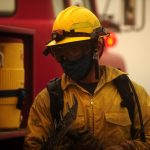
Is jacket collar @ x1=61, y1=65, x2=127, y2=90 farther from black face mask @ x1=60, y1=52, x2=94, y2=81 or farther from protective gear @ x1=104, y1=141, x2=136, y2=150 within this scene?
protective gear @ x1=104, y1=141, x2=136, y2=150

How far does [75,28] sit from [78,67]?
271mm

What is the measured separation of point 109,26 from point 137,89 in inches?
112

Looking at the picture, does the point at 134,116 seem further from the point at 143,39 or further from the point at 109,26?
the point at 143,39

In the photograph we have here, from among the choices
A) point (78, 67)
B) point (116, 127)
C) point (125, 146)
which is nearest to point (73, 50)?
point (78, 67)

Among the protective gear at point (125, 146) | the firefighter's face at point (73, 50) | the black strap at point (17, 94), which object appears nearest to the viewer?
the protective gear at point (125, 146)

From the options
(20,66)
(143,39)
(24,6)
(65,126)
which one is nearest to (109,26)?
→ (24,6)

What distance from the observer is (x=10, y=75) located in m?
3.75

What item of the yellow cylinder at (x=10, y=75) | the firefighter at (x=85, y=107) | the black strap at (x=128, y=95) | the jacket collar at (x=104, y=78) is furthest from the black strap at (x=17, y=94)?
the black strap at (x=128, y=95)

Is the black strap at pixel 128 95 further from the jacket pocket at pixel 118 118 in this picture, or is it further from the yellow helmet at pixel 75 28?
the yellow helmet at pixel 75 28

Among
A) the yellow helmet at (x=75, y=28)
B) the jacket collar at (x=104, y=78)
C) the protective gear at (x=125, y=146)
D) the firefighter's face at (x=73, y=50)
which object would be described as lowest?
the protective gear at (x=125, y=146)

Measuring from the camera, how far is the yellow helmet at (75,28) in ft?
11.8

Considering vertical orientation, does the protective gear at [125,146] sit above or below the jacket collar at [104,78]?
below

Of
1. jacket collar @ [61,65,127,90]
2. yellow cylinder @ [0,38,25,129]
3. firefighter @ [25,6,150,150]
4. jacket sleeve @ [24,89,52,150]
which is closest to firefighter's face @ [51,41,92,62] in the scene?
firefighter @ [25,6,150,150]

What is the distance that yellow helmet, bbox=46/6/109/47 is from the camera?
3.59 metres
